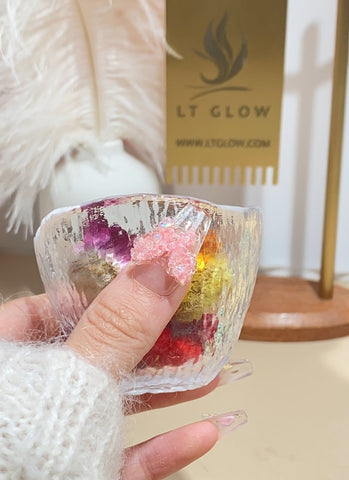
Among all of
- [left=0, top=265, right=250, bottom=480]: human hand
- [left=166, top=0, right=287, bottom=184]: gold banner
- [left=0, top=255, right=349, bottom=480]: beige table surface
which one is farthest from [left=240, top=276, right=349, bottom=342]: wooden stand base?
[left=0, top=265, right=250, bottom=480]: human hand

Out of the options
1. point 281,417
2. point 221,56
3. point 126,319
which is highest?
point 221,56

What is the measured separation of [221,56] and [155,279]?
271mm

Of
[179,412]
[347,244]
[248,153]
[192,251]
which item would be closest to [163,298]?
[192,251]

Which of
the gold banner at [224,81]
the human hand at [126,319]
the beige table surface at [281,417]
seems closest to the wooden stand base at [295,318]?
the beige table surface at [281,417]

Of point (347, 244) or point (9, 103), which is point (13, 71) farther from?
point (347, 244)

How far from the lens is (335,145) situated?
42 cm

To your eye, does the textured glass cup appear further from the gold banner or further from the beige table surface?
the gold banner

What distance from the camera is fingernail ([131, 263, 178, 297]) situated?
0.66ft

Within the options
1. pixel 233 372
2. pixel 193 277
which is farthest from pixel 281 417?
pixel 193 277

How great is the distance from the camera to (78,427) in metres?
0.19

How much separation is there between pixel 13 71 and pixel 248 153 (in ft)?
0.62

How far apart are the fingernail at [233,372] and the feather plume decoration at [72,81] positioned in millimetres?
200

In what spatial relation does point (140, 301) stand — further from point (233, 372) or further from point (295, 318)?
point (295, 318)

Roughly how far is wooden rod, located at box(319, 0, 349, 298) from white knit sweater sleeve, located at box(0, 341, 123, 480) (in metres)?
0.29
